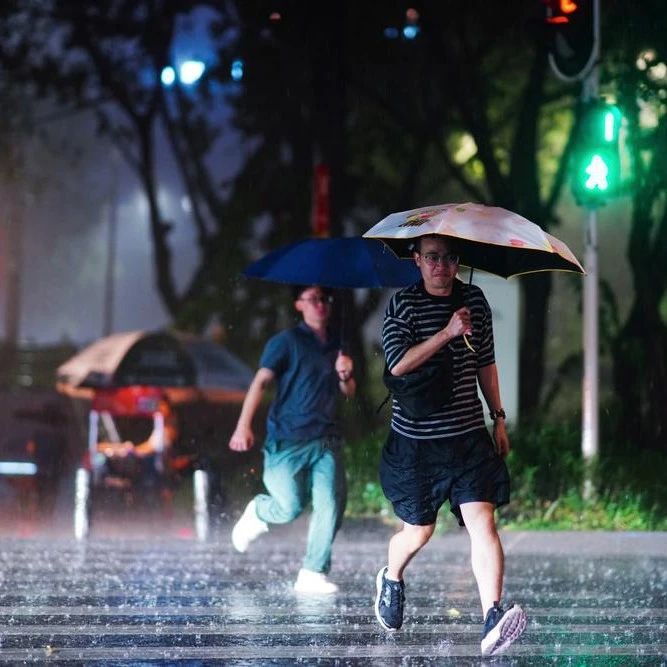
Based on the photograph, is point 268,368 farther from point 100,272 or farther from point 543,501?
point 100,272

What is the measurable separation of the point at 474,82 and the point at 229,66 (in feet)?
14.0

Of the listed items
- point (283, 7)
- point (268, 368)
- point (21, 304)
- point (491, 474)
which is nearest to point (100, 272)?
point (21, 304)

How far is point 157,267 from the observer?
87.7ft

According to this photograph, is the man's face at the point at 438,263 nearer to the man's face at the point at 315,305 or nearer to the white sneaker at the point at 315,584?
the man's face at the point at 315,305

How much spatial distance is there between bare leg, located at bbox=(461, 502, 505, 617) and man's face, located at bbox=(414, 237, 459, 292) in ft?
3.23

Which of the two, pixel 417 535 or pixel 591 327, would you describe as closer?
pixel 417 535

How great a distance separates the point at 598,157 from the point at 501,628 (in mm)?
7171

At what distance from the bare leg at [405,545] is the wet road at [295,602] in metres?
0.33

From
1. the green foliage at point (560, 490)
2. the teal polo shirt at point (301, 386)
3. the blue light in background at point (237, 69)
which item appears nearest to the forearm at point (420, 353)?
the teal polo shirt at point (301, 386)

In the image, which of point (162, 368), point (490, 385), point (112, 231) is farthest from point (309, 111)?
point (490, 385)

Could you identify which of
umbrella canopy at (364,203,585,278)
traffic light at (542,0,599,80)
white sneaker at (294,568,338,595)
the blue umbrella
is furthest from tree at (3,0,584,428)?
umbrella canopy at (364,203,585,278)

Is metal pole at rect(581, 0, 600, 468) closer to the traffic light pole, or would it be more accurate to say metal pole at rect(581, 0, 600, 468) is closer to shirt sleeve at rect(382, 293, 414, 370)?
the traffic light pole

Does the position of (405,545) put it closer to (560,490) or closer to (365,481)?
(560,490)

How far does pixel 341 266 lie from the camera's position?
9797 mm
